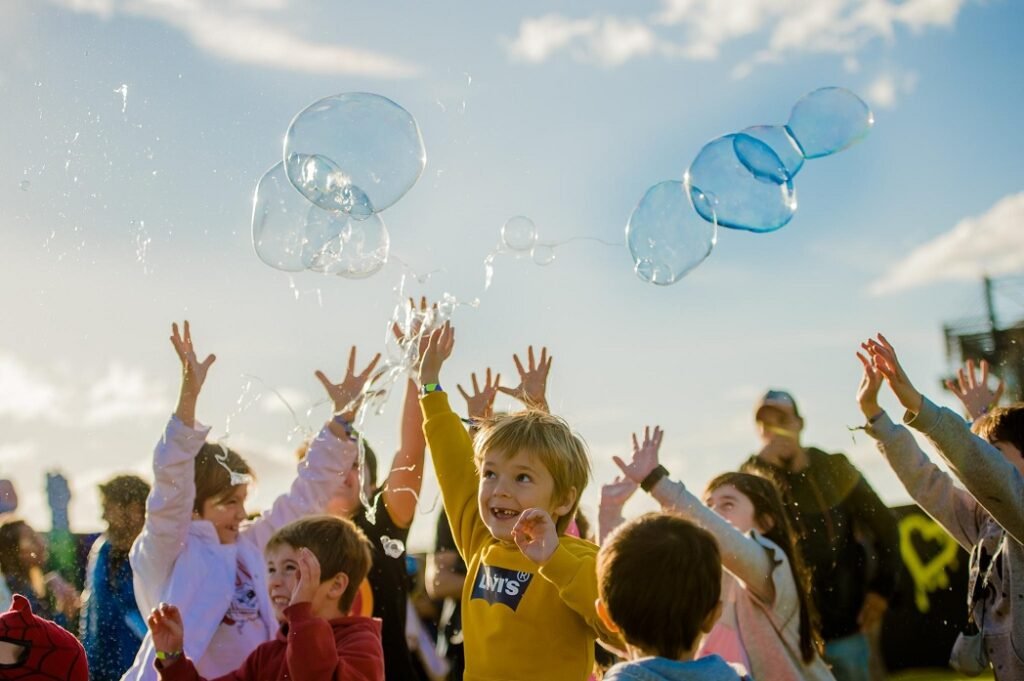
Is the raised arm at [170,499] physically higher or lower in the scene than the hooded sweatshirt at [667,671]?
higher

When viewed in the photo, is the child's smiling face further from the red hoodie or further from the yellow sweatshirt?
the red hoodie

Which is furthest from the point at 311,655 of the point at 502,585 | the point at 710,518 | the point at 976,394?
the point at 976,394

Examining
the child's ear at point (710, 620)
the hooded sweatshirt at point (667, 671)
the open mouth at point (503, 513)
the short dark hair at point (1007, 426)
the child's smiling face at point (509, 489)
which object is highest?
the short dark hair at point (1007, 426)

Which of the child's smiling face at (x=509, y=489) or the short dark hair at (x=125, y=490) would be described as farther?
the short dark hair at (x=125, y=490)

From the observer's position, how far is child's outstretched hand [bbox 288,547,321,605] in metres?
3.26

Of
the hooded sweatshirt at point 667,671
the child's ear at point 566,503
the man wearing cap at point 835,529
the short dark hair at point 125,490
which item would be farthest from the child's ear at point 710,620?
the short dark hair at point 125,490

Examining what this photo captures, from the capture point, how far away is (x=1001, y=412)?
3.83m

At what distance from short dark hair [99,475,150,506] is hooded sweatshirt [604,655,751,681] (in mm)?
3158

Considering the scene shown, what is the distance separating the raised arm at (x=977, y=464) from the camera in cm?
340

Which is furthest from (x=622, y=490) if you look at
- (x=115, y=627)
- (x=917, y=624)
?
(x=917, y=624)

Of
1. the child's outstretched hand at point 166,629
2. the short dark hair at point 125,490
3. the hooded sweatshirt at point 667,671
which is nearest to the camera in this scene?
the hooded sweatshirt at point 667,671

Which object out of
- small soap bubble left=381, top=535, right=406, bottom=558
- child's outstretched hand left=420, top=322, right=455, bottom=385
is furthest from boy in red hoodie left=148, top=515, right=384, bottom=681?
small soap bubble left=381, top=535, right=406, bottom=558

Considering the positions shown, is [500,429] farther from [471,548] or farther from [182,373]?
[182,373]

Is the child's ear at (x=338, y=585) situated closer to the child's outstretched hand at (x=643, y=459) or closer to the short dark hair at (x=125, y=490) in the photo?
the child's outstretched hand at (x=643, y=459)
